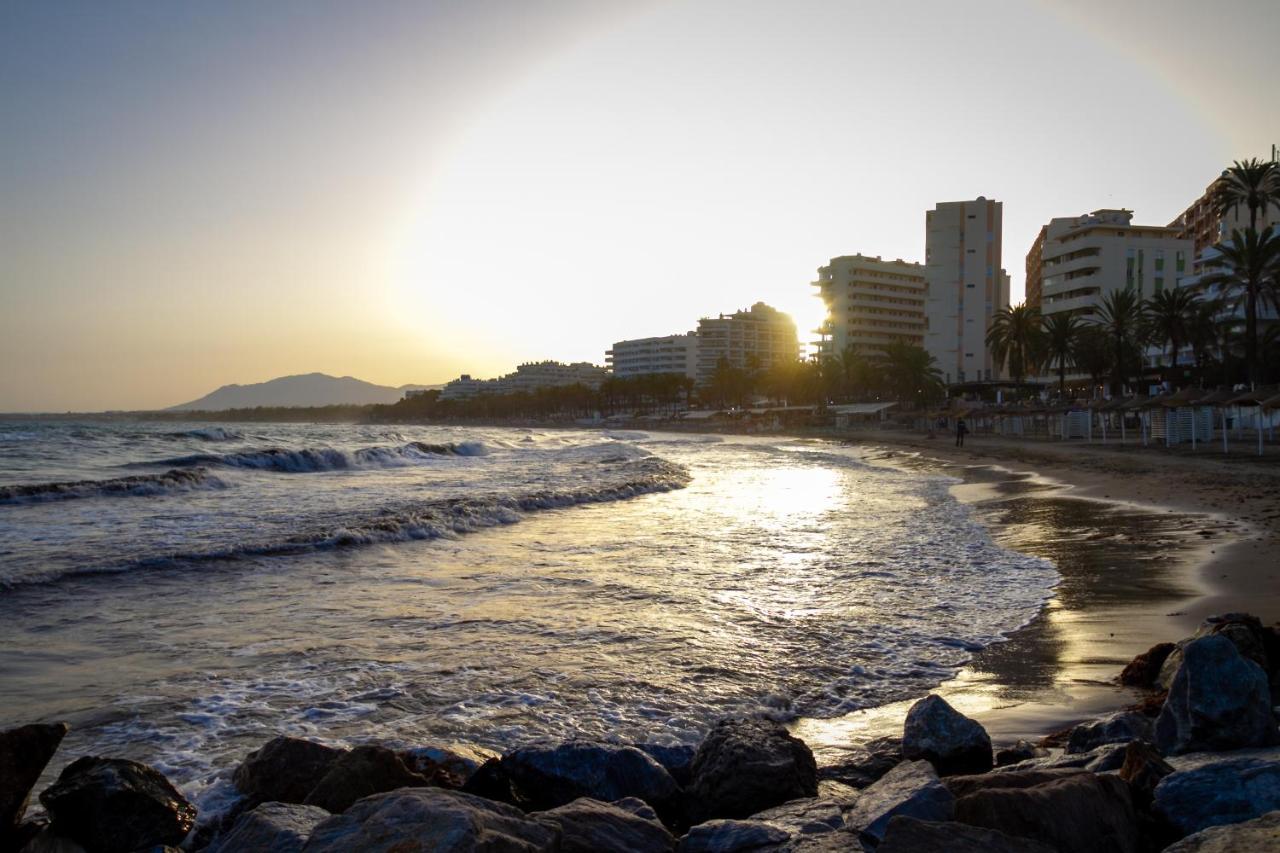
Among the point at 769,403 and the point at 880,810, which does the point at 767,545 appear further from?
the point at 769,403

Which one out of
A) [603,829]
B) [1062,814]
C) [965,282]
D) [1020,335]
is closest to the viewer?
[1062,814]

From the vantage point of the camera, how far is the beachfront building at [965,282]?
11206 cm

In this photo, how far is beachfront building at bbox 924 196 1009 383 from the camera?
4412 inches

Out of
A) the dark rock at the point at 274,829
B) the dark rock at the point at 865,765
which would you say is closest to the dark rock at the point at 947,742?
the dark rock at the point at 865,765

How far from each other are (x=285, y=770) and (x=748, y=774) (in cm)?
227

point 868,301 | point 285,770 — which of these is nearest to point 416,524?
point 285,770

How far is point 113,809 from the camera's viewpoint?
3.61 metres

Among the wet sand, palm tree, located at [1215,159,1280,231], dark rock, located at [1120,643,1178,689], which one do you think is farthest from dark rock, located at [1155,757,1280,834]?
palm tree, located at [1215,159,1280,231]

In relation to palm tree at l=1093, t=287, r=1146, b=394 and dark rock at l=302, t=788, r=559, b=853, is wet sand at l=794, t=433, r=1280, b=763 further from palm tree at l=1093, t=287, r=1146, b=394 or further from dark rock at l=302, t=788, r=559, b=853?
palm tree at l=1093, t=287, r=1146, b=394

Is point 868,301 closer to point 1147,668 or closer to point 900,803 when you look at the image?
point 1147,668

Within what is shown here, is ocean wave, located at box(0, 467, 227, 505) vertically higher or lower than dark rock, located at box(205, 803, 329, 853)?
lower

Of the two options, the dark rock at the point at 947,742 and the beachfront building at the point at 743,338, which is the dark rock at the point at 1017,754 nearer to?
the dark rock at the point at 947,742

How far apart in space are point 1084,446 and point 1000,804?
1648 inches

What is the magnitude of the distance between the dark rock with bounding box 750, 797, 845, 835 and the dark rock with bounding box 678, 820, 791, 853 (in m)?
0.11
